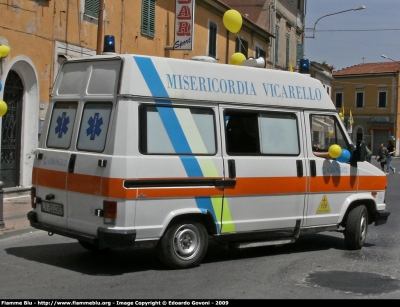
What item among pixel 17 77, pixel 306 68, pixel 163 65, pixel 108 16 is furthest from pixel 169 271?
pixel 108 16

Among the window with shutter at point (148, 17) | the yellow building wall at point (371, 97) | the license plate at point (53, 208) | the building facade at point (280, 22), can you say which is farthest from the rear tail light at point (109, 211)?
the yellow building wall at point (371, 97)

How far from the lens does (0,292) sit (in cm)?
644

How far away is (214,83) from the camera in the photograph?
316 inches

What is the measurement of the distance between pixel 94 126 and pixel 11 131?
8636 mm

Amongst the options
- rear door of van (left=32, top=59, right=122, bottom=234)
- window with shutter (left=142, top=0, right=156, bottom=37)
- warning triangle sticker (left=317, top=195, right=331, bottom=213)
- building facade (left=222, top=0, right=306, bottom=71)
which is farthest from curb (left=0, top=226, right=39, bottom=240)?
building facade (left=222, top=0, right=306, bottom=71)

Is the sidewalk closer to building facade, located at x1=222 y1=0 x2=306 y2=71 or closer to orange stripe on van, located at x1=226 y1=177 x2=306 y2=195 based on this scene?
orange stripe on van, located at x1=226 y1=177 x2=306 y2=195

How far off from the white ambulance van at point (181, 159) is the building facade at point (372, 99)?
58276 millimetres

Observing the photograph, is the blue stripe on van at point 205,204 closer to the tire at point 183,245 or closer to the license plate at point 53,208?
the tire at point 183,245

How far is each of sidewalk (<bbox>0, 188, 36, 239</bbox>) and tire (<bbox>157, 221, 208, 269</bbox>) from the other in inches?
142

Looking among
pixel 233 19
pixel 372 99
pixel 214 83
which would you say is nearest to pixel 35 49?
pixel 233 19

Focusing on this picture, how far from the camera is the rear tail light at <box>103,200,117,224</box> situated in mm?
7039

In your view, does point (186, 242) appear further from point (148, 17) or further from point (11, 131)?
point (148, 17)

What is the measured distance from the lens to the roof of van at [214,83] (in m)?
7.32

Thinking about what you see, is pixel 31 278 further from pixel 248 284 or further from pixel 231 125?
pixel 231 125
